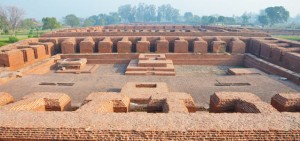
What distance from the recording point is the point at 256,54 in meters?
13.2

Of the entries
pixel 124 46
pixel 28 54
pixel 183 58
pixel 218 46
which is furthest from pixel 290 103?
pixel 28 54

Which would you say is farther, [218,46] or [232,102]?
[218,46]

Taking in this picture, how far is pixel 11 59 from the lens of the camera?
33.6ft

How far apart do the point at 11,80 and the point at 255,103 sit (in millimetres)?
7885

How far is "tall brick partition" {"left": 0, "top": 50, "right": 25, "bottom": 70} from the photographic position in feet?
33.0

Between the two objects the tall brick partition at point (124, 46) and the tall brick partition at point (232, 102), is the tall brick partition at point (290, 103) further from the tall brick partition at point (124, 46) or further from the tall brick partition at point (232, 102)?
the tall brick partition at point (124, 46)

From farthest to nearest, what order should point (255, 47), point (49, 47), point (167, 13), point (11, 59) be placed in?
point (167, 13), point (49, 47), point (255, 47), point (11, 59)

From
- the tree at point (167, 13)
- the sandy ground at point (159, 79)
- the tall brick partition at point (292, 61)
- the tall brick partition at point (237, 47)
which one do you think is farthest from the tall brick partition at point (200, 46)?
the tree at point (167, 13)

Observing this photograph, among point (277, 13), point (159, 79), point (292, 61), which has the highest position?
point (277, 13)

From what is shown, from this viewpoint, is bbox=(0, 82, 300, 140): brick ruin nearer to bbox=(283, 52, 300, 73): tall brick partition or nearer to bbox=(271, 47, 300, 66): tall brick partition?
bbox=(283, 52, 300, 73): tall brick partition

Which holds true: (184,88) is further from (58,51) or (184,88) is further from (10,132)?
(58,51)

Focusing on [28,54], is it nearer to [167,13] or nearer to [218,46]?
[218,46]

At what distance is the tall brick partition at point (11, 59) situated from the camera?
33.0 ft

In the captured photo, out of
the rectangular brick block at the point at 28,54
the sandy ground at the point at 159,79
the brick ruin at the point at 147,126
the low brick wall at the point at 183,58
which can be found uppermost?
the rectangular brick block at the point at 28,54
